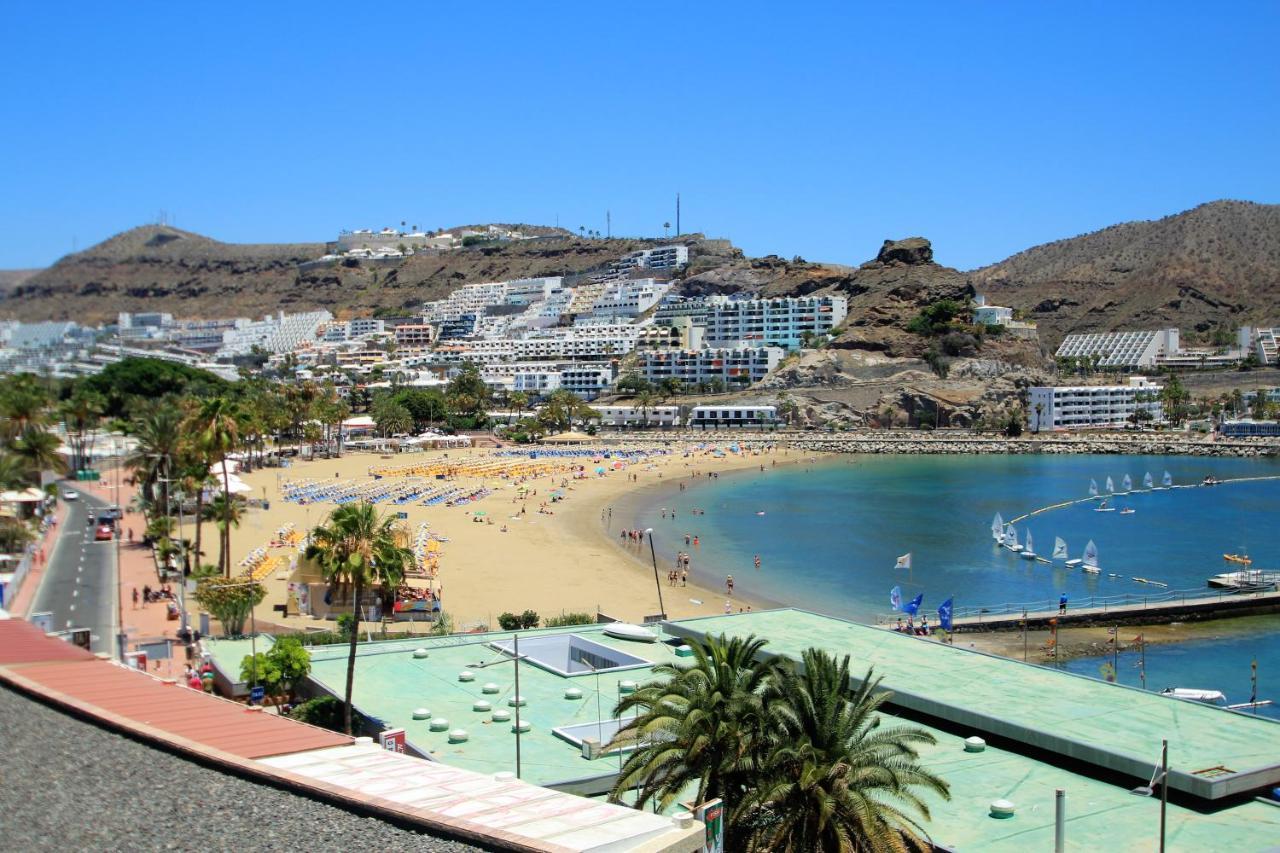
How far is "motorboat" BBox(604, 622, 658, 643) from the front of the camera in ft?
68.1

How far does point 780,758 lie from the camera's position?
431 inches

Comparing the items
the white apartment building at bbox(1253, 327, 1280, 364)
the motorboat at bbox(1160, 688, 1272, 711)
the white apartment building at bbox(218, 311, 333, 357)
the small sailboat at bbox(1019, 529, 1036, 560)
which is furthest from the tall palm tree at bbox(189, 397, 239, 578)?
the white apartment building at bbox(218, 311, 333, 357)

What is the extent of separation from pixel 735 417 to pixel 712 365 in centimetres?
1959

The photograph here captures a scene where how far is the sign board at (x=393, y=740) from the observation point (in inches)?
551

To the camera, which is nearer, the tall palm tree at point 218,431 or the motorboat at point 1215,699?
the motorboat at point 1215,699

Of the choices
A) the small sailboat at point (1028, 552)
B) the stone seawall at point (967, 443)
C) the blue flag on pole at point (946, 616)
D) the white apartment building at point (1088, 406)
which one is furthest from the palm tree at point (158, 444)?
the white apartment building at point (1088, 406)

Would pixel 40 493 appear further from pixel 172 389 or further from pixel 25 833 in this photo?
pixel 172 389

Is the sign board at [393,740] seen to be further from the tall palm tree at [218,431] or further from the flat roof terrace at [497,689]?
the tall palm tree at [218,431]

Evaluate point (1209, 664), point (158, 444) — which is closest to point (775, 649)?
point (1209, 664)

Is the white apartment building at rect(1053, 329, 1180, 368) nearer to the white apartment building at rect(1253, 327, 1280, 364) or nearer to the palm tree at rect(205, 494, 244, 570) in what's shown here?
the white apartment building at rect(1253, 327, 1280, 364)

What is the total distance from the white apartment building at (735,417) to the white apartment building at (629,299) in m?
49.5

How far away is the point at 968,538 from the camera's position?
163ft

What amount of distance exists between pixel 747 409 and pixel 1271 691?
286ft

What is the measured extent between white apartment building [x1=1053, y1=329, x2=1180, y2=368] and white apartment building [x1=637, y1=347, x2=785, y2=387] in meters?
55.2
